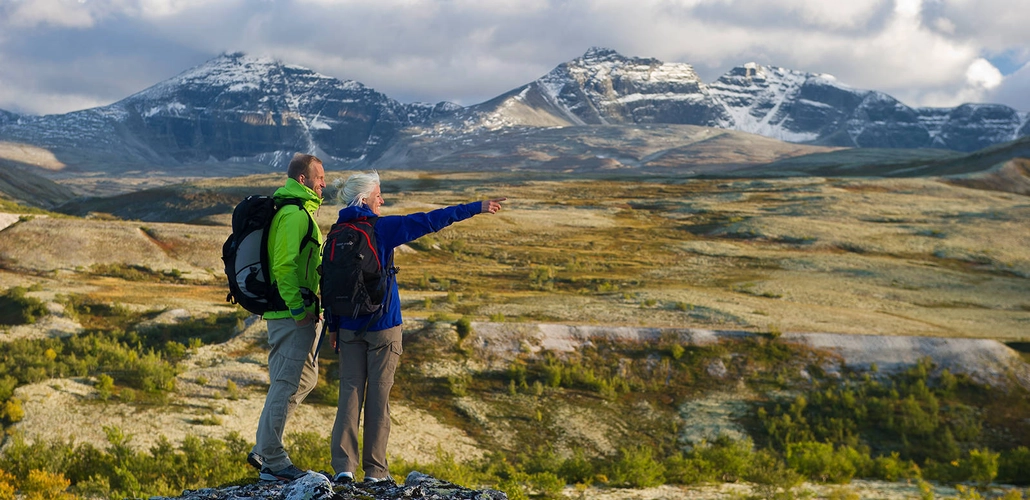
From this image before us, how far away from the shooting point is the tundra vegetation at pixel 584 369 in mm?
A: 12156

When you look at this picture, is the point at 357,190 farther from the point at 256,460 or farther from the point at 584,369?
the point at 584,369

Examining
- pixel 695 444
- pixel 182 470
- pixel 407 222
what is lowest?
pixel 695 444

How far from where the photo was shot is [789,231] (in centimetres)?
5172

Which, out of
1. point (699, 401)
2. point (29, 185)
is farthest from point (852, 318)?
point (29, 185)

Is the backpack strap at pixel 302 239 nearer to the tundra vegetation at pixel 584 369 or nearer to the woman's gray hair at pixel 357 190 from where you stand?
the woman's gray hair at pixel 357 190

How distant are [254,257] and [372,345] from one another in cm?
141

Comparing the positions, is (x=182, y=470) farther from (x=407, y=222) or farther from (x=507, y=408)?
(x=507, y=408)

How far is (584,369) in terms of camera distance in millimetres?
17906

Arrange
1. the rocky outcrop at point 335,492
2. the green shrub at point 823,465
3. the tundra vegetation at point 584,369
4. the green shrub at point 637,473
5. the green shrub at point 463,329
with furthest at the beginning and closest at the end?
1. the green shrub at point 463,329
2. the green shrub at point 823,465
3. the tundra vegetation at point 584,369
4. the green shrub at point 637,473
5. the rocky outcrop at point 335,492

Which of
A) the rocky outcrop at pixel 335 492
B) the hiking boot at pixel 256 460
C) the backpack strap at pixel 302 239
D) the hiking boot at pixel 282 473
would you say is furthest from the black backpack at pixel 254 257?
the rocky outcrop at pixel 335 492

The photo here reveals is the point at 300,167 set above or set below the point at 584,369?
above

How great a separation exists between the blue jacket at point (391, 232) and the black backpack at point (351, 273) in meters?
0.12

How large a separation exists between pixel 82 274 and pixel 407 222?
2697 cm

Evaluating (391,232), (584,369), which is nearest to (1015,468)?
(584,369)
